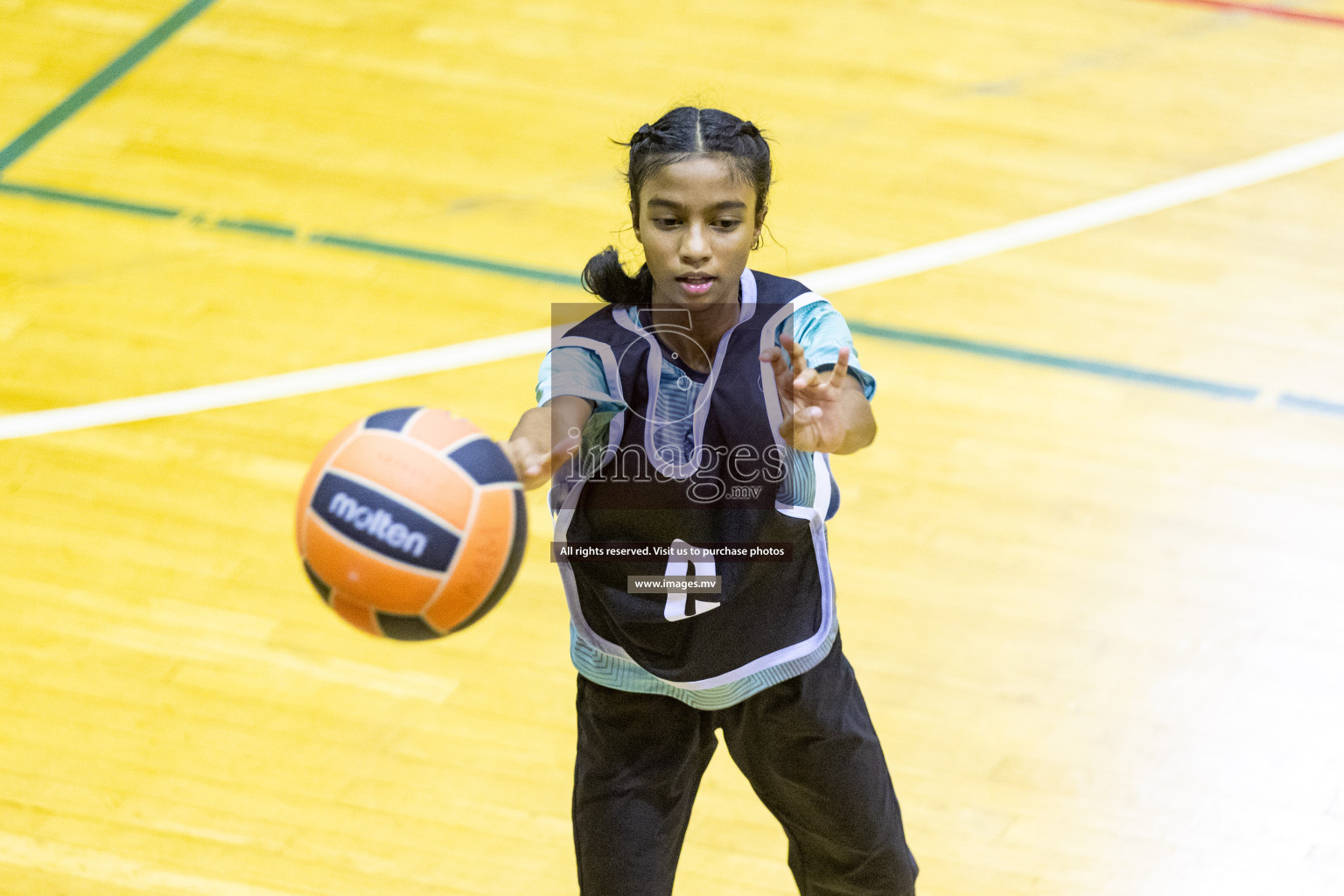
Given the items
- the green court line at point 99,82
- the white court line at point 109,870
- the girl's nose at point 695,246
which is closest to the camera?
the girl's nose at point 695,246

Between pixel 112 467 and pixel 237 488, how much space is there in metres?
0.33

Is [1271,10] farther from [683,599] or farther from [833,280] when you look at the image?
[683,599]

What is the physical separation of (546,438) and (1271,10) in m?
5.01

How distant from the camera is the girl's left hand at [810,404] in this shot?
1.94 meters

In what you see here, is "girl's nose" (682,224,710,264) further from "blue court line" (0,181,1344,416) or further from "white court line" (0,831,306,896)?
"blue court line" (0,181,1344,416)

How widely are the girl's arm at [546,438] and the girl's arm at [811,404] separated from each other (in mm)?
271

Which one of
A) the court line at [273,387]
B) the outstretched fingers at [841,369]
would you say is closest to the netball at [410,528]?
the outstretched fingers at [841,369]

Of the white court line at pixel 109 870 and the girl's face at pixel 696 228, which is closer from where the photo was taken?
the girl's face at pixel 696 228

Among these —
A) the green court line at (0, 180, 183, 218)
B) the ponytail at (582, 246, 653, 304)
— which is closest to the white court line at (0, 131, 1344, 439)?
the green court line at (0, 180, 183, 218)

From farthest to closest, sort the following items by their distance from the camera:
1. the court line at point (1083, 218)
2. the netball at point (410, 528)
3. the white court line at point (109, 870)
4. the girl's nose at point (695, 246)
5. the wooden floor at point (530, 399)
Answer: the court line at point (1083, 218) < the wooden floor at point (530, 399) < the white court line at point (109, 870) < the girl's nose at point (695, 246) < the netball at point (410, 528)

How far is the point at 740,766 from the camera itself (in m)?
2.25

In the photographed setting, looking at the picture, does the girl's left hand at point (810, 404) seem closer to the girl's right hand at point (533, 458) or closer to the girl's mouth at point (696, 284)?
the girl's mouth at point (696, 284)

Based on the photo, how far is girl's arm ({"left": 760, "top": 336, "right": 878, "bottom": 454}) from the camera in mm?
1936

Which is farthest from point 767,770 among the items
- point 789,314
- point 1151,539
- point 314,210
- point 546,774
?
point 314,210
